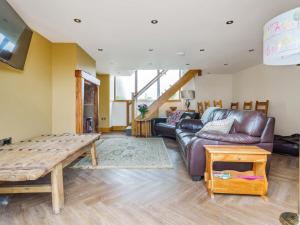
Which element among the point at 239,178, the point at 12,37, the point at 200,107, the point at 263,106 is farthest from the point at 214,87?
the point at 12,37

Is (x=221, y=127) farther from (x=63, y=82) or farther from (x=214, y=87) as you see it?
(x=214, y=87)

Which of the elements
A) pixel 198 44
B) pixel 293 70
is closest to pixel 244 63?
pixel 293 70

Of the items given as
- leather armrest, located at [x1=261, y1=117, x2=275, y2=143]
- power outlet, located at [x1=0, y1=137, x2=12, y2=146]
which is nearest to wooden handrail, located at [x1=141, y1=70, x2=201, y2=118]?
leather armrest, located at [x1=261, y1=117, x2=275, y2=143]

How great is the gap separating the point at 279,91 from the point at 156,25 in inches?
144

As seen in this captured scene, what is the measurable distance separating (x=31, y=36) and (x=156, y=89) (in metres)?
5.45

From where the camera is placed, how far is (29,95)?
109 inches

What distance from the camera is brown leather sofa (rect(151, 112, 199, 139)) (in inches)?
203

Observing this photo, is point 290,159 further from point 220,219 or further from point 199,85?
point 199,85

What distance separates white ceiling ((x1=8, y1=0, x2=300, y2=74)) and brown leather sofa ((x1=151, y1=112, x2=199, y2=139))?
171cm

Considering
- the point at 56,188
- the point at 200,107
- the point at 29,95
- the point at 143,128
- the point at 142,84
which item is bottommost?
the point at 56,188

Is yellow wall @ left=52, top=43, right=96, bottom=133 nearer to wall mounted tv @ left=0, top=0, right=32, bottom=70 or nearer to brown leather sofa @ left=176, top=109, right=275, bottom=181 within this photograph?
wall mounted tv @ left=0, top=0, right=32, bottom=70

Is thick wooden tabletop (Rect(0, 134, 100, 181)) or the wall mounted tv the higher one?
the wall mounted tv

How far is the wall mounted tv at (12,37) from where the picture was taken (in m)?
2.01

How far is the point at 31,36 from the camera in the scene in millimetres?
2725
